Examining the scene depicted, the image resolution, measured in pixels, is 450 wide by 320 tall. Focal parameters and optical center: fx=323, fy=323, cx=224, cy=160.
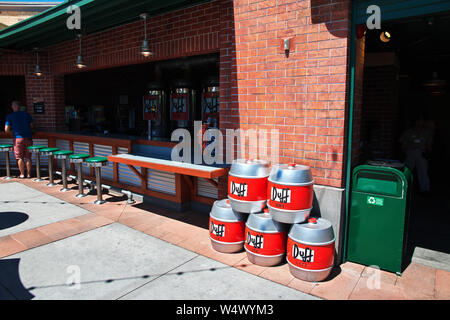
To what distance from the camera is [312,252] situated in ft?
10.6

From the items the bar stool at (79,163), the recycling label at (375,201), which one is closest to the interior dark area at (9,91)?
the bar stool at (79,163)

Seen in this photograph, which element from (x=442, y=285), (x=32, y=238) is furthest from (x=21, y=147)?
(x=442, y=285)

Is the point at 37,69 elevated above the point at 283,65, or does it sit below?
above

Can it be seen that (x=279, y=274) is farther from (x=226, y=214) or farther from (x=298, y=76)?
(x=298, y=76)

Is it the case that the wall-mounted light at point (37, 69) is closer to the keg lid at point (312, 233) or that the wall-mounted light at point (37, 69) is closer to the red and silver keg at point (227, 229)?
the red and silver keg at point (227, 229)

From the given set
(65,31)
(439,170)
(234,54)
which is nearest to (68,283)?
(234,54)

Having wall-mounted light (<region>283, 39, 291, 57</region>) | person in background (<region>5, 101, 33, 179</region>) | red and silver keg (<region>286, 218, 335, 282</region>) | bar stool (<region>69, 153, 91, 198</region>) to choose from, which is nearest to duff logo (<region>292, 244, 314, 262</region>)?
red and silver keg (<region>286, 218, 335, 282</region>)

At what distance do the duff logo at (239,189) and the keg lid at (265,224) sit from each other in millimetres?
285

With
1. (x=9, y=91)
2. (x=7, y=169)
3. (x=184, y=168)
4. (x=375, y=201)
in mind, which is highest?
(x=9, y=91)

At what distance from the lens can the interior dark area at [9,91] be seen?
11.4m

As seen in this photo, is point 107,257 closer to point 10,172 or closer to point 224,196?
point 224,196

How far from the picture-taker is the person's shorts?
784 cm

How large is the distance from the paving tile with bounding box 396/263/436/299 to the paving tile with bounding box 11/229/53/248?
4.23 meters

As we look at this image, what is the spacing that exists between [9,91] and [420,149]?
1294cm
